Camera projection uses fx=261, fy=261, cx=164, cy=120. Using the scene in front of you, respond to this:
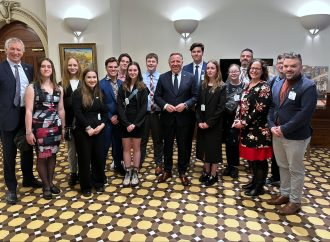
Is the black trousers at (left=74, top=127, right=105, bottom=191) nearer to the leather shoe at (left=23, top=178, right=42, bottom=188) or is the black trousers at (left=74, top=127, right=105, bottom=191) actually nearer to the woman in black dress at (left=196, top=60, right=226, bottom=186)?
the leather shoe at (left=23, top=178, right=42, bottom=188)

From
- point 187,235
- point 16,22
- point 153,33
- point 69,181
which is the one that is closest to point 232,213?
point 187,235

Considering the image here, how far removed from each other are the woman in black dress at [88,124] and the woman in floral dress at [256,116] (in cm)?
148

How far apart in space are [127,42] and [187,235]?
160 inches

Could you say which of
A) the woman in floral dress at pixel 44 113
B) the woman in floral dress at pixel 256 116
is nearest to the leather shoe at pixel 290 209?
the woman in floral dress at pixel 256 116

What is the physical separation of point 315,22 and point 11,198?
201 inches

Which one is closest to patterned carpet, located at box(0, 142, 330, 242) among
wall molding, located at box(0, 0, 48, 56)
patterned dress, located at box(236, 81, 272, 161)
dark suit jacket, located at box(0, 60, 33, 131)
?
patterned dress, located at box(236, 81, 272, 161)

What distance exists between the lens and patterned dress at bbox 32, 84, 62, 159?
2574mm

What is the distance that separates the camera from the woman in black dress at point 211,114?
2.84m

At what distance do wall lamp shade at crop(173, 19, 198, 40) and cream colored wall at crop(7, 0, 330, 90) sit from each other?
132mm

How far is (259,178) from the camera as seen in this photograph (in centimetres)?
282

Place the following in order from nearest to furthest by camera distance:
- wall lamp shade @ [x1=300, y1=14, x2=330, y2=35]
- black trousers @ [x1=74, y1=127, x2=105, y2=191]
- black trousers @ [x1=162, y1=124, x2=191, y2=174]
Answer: black trousers @ [x1=74, y1=127, x2=105, y2=191] → black trousers @ [x1=162, y1=124, x2=191, y2=174] → wall lamp shade @ [x1=300, y1=14, x2=330, y2=35]

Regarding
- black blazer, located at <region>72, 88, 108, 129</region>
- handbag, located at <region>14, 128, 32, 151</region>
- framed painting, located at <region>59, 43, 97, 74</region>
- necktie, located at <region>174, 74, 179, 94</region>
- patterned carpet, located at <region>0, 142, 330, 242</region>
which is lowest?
patterned carpet, located at <region>0, 142, 330, 242</region>

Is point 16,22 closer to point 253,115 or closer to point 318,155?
point 253,115

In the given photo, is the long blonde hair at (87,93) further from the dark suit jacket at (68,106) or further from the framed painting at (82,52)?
the framed painting at (82,52)
